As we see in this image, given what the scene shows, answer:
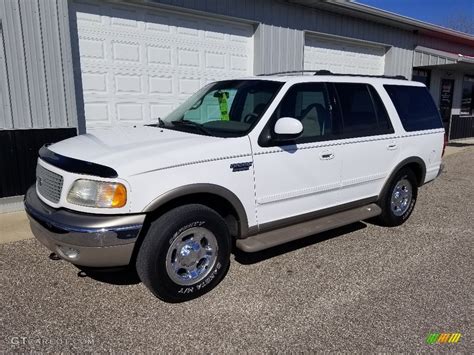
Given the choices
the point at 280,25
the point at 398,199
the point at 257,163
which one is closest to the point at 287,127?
the point at 257,163

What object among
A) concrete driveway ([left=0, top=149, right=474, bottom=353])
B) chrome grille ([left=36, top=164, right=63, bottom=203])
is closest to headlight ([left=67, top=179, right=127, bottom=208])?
chrome grille ([left=36, top=164, right=63, bottom=203])

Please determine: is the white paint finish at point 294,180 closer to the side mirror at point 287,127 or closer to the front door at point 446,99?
the side mirror at point 287,127

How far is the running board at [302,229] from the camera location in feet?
12.1

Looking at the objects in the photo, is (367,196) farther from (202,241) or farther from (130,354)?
(130,354)

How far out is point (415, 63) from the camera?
509 inches

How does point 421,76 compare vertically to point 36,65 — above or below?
above

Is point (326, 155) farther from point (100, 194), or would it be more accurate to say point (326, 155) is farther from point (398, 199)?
point (100, 194)

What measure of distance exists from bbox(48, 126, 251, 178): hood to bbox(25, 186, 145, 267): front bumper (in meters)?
0.38

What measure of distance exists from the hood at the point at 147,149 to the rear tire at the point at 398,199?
8.16ft

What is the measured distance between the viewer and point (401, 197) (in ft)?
17.8

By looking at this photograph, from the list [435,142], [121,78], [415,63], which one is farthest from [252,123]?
[415,63]

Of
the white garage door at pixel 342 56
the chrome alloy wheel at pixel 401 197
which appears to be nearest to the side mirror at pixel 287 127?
the chrome alloy wheel at pixel 401 197

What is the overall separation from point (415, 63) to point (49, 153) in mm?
12573

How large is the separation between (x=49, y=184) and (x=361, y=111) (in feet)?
11.3
